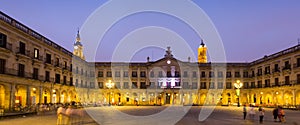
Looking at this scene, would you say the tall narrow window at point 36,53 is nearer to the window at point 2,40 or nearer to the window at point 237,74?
the window at point 2,40

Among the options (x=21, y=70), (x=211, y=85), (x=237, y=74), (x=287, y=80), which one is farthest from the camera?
(x=211, y=85)

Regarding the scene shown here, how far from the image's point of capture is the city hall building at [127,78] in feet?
130

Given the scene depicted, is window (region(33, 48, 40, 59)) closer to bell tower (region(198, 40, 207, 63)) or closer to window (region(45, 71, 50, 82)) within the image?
window (region(45, 71, 50, 82))

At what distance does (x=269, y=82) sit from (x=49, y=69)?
43846 mm

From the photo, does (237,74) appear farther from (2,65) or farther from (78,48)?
(2,65)

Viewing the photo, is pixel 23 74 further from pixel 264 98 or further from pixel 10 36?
pixel 264 98

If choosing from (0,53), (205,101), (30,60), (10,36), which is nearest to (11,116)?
(0,53)

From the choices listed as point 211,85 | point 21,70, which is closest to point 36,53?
point 21,70

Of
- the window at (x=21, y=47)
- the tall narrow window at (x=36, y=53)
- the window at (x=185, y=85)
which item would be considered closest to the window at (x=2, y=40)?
the window at (x=21, y=47)

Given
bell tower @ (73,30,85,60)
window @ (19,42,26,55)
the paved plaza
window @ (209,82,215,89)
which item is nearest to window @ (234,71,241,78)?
window @ (209,82,215,89)

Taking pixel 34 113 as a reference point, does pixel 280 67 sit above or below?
above

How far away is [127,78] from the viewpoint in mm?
85250

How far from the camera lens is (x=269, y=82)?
6981cm

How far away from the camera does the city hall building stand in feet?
130
